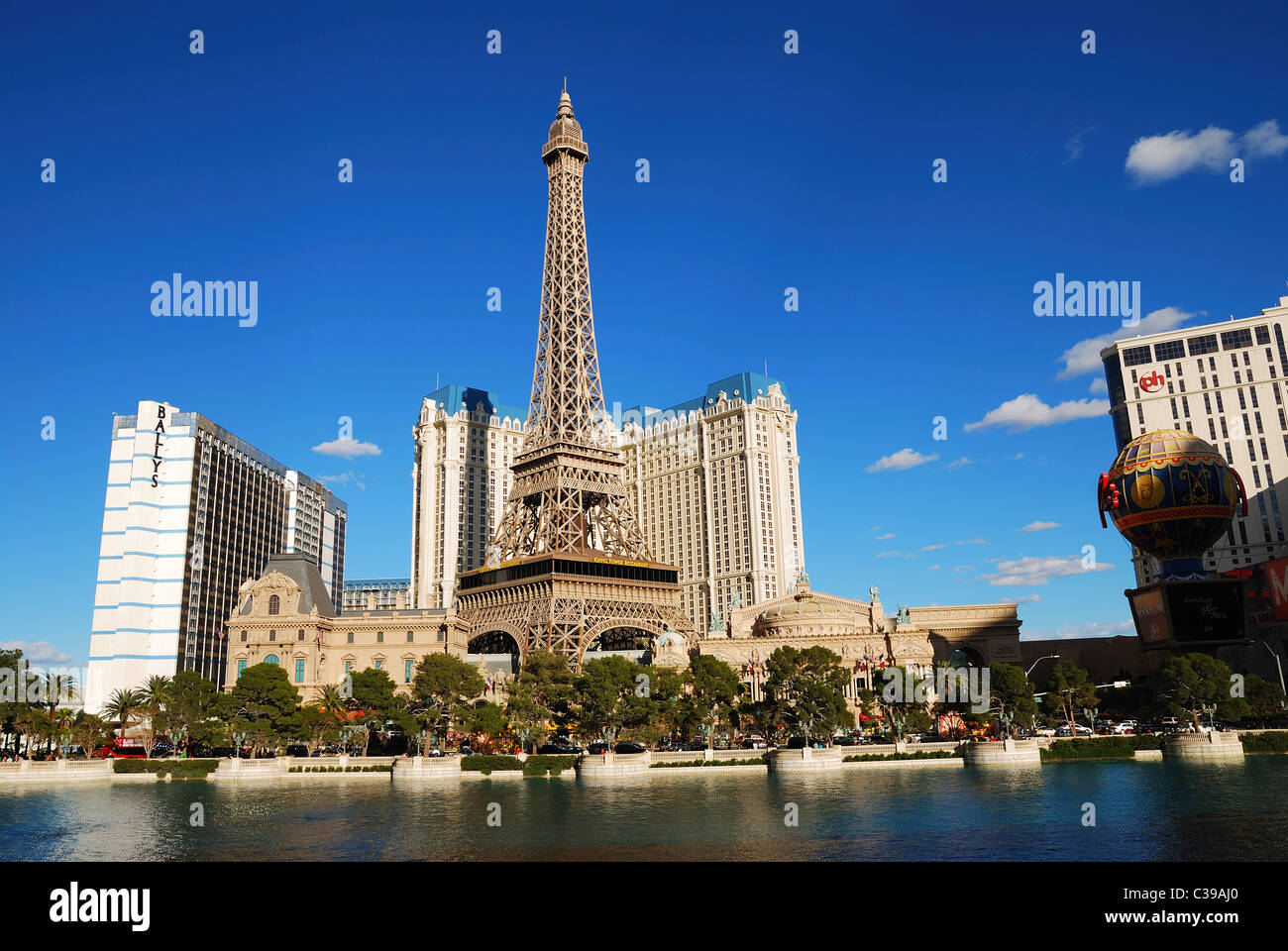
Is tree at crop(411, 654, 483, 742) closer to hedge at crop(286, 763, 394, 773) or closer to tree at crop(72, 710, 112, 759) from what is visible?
hedge at crop(286, 763, 394, 773)

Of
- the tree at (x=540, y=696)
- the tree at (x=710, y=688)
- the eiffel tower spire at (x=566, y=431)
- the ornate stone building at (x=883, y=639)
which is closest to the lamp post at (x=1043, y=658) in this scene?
the ornate stone building at (x=883, y=639)

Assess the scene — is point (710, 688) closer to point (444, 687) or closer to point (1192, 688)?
point (444, 687)

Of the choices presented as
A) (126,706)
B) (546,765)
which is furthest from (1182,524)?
(126,706)

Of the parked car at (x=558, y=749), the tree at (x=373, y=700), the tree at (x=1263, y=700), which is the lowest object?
the parked car at (x=558, y=749)

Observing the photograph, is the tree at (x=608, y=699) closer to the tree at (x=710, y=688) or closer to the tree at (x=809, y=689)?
the tree at (x=710, y=688)

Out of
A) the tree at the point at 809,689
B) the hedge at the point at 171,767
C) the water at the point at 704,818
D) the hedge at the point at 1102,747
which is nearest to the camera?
the water at the point at 704,818
